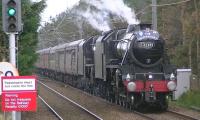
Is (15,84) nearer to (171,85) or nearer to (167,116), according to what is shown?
(167,116)

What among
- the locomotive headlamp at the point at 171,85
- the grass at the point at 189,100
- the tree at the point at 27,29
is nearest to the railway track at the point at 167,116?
the locomotive headlamp at the point at 171,85

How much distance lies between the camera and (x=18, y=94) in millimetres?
12219

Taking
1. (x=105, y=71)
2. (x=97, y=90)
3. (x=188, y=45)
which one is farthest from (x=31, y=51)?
(x=188, y=45)

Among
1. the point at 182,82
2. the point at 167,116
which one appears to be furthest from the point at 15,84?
the point at 182,82

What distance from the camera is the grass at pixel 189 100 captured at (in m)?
24.6

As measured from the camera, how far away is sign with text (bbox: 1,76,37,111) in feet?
39.7

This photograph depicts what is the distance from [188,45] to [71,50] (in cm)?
1114

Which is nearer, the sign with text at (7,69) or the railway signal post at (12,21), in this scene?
the sign with text at (7,69)

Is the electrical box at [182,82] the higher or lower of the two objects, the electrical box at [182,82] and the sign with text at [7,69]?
the lower

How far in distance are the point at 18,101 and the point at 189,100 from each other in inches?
578

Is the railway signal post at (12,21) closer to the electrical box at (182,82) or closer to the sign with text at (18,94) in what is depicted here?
the sign with text at (18,94)

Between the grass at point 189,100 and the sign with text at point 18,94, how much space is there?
1299cm

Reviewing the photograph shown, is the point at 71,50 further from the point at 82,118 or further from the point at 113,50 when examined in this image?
the point at 82,118

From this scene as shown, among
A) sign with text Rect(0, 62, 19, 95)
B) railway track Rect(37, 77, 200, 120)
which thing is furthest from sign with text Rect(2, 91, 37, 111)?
railway track Rect(37, 77, 200, 120)
